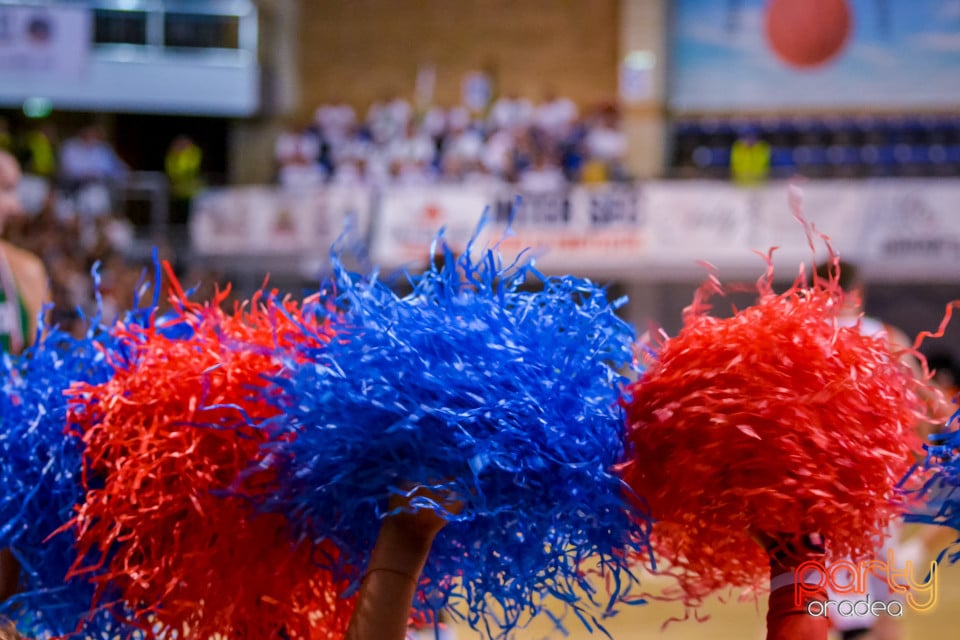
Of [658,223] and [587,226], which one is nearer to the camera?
[658,223]

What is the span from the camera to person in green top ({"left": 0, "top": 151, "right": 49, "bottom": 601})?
2.37m

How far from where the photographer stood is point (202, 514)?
1.21 m

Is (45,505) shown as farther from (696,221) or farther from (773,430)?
(696,221)

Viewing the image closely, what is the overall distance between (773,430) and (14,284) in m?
2.09

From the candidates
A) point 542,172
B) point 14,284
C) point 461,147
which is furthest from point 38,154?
point 14,284

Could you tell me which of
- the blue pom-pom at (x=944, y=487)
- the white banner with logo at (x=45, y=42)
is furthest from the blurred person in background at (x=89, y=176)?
the blue pom-pom at (x=944, y=487)

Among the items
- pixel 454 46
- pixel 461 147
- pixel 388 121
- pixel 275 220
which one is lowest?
pixel 275 220

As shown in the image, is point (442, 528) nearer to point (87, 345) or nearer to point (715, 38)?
point (87, 345)

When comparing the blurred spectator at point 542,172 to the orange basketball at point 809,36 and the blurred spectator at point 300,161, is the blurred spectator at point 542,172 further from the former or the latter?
the orange basketball at point 809,36

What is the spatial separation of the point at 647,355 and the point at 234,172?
13.7 m

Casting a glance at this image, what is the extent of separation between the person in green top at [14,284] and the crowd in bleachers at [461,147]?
7971 millimetres

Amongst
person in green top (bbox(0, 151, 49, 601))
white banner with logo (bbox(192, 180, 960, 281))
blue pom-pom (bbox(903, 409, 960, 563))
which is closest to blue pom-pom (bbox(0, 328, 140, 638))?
blue pom-pom (bbox(903, 409, 960, 563))

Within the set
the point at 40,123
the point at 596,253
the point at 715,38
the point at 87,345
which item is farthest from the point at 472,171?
the point at 87,345

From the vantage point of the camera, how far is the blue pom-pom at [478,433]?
112cm
